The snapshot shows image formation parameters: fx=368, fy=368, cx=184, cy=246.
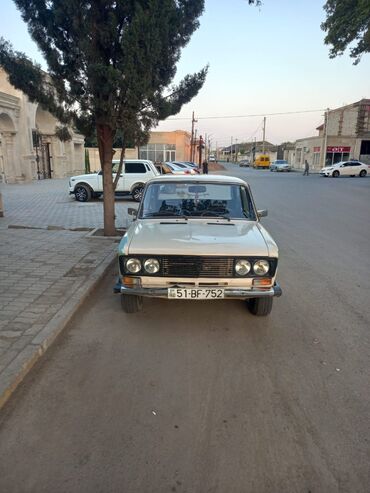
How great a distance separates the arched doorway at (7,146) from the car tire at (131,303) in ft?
70.5

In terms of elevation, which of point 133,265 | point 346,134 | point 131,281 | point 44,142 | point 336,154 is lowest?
point 131,281

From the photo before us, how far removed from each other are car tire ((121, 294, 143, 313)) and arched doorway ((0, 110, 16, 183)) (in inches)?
847

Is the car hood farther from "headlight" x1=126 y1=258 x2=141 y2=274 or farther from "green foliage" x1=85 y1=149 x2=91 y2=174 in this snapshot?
"green foliage" x1=85 y1=149 x2=91 y2=174

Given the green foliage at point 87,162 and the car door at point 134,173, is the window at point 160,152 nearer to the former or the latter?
the green foliage at point 87,162

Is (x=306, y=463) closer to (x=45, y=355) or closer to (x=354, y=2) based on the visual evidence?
(x=45, y=355)

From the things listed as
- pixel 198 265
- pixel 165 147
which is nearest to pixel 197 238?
pixel 198 265

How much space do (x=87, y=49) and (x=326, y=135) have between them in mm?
47095

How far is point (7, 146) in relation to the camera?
2305 cm

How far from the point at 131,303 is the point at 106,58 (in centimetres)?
522

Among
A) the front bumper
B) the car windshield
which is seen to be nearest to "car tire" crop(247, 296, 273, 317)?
the front bumper

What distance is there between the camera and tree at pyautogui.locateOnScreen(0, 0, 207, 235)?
21.0 ft

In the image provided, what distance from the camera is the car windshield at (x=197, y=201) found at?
4.94m

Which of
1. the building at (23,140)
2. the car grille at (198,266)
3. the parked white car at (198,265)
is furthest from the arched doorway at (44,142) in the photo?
the car grille at (198,266)

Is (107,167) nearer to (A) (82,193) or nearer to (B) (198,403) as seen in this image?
(B) (198,403)
